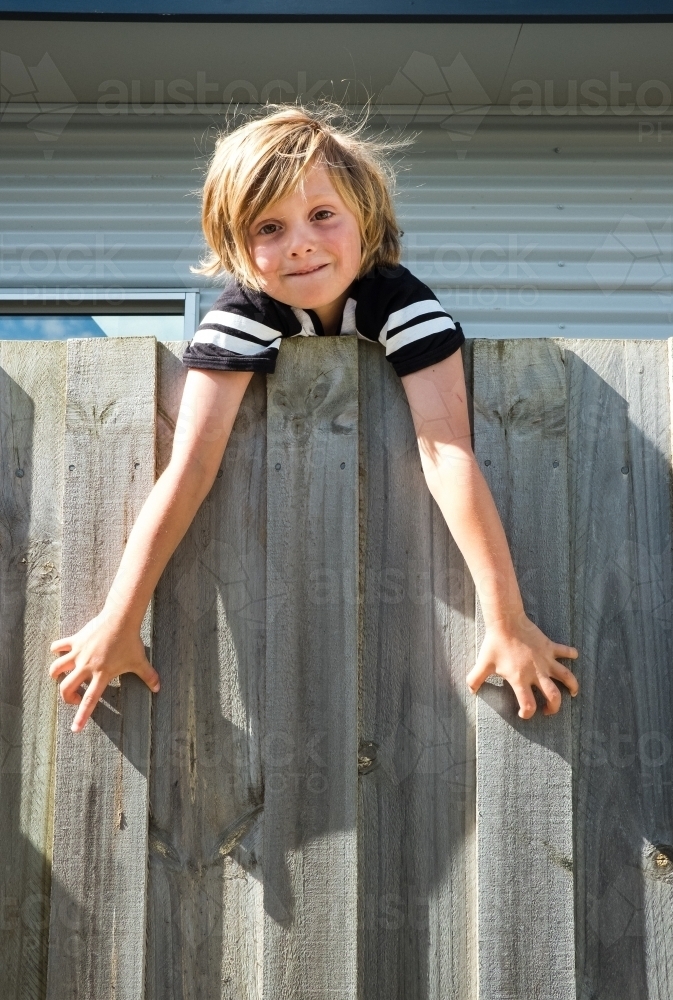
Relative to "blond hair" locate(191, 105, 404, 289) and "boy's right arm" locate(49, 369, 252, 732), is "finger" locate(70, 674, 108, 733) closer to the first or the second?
"boy's right arm" locate(49, 369, 252, 732)

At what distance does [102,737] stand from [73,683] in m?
0.13

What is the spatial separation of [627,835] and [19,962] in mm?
1255

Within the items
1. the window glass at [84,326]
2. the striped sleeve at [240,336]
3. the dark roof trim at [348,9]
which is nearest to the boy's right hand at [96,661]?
the striped sleeve at [240,336]

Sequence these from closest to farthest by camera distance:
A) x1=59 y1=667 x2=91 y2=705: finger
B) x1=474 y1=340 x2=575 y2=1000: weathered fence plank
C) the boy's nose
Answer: x1=474 y1=340 x2=575 y2=1000: weathered fence plank, x1=59 y1=667 x2=91 y2=705: finger, the boy's nose

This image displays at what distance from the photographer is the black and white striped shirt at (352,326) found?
207 cm

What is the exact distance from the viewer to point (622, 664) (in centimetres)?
204

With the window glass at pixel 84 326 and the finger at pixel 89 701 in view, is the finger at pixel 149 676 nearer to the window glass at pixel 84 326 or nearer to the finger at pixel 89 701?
the finger at pixel 89 701

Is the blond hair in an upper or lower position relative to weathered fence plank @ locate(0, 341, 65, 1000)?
upper

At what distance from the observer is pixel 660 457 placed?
2.10 m

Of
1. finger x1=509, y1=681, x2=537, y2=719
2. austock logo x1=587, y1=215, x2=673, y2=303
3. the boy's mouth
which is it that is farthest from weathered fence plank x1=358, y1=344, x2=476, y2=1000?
austock logo x1=587, y1=215, x2=673, y2=303

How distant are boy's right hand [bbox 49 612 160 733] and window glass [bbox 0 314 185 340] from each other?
261 centimetres

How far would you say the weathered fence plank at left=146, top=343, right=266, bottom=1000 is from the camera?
6.44ft

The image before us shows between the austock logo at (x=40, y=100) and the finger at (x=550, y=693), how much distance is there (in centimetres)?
367

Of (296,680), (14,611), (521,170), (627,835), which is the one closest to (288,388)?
(296,680)
